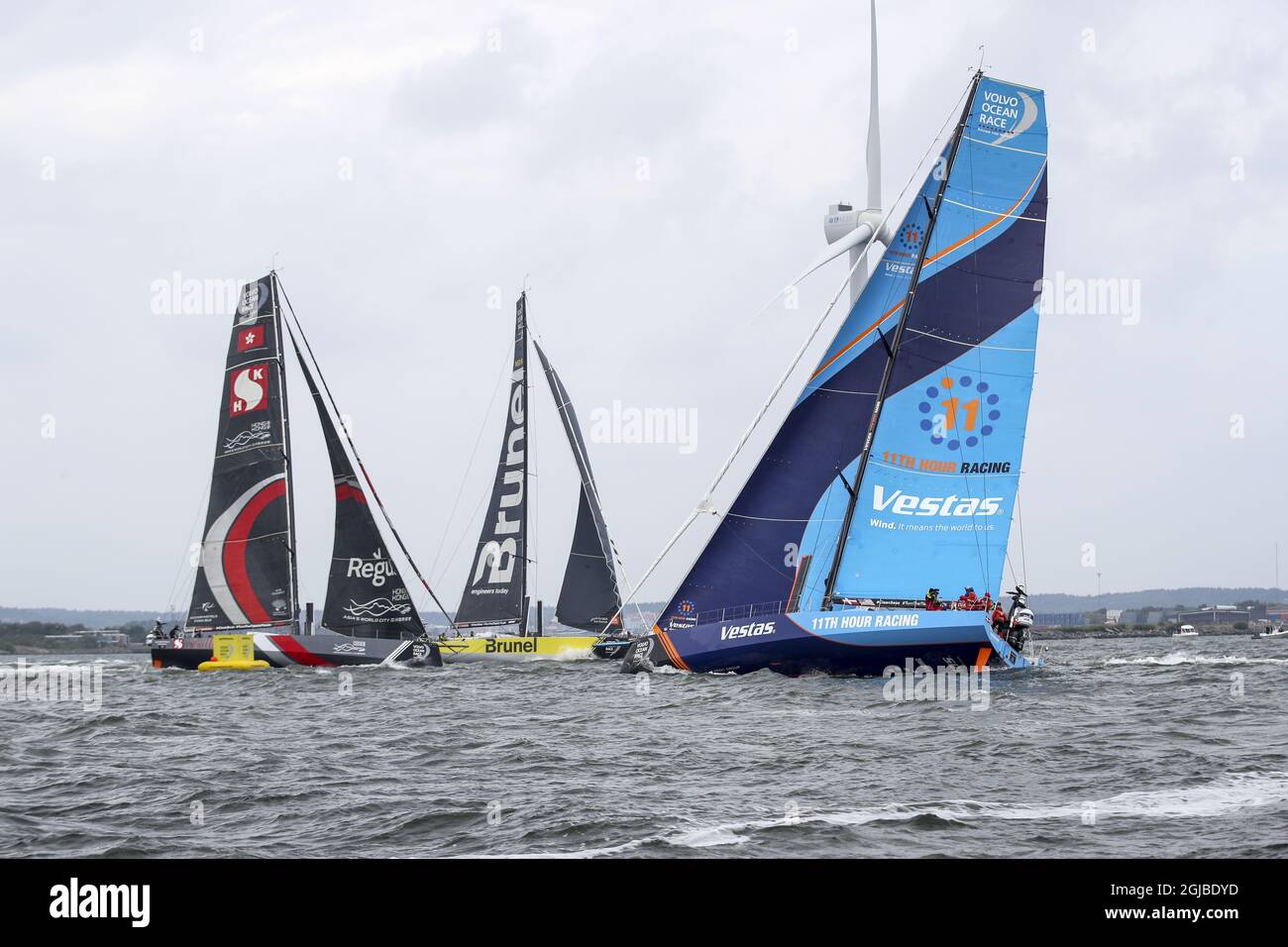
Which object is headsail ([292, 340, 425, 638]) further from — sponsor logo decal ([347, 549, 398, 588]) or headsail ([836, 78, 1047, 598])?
headsail ([836, 78, 1047, 598])

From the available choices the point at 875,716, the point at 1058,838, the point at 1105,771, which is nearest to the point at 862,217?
the point at 875,716

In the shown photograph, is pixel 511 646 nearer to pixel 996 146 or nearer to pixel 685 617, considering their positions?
pixel 685 617

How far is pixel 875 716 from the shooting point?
19.8 metres

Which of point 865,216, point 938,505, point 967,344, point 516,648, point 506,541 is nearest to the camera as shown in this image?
point 938,505

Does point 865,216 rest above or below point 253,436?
above

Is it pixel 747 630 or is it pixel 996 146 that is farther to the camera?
pixel 996 146

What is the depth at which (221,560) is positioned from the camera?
1668 inches

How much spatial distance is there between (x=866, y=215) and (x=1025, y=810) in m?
32.2

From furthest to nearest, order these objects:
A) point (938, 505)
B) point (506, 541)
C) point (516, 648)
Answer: point (506, 541) → point (516, 648) → point (938, 505)

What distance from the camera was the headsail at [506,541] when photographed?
160 feet

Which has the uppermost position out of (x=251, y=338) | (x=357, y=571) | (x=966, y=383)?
(x=251, y=338)

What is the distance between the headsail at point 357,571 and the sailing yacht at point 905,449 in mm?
15523
